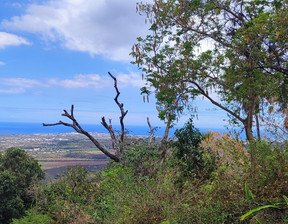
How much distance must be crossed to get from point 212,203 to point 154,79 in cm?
655

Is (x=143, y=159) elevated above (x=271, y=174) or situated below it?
below

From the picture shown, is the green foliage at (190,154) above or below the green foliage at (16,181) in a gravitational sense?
above

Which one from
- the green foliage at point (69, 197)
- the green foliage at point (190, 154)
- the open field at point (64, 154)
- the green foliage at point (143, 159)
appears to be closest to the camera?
the green foliage at point (190, 154)

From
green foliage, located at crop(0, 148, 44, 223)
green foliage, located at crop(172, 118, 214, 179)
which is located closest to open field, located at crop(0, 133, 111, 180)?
Result: green foliage, located at crop(0, 148, 44, 223)

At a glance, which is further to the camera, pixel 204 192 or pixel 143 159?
pixel 143 159

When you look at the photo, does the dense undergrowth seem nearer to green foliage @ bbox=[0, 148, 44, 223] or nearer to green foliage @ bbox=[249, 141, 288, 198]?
green foliage @ bbox=[249, 141, 288, 198]

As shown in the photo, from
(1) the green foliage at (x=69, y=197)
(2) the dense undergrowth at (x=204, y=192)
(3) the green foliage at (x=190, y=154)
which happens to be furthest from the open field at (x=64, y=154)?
(3) the green foliage at (x=190, y=154)

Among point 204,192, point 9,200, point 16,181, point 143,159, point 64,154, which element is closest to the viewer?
point 204,192

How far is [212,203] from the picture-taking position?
12.2ft

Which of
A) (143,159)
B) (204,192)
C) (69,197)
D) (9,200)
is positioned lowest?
(9,200)

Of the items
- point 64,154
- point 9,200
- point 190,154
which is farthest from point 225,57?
point 64,154

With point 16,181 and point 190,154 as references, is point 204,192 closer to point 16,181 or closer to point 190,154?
point 190,154

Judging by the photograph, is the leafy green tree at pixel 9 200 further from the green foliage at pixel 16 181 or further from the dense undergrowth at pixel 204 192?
the dense undergrowth at pixel 204 192

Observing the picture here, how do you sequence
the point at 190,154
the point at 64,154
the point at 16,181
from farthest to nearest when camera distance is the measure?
the point at 64,154 → the point at 16,181 → the point at 190,154
